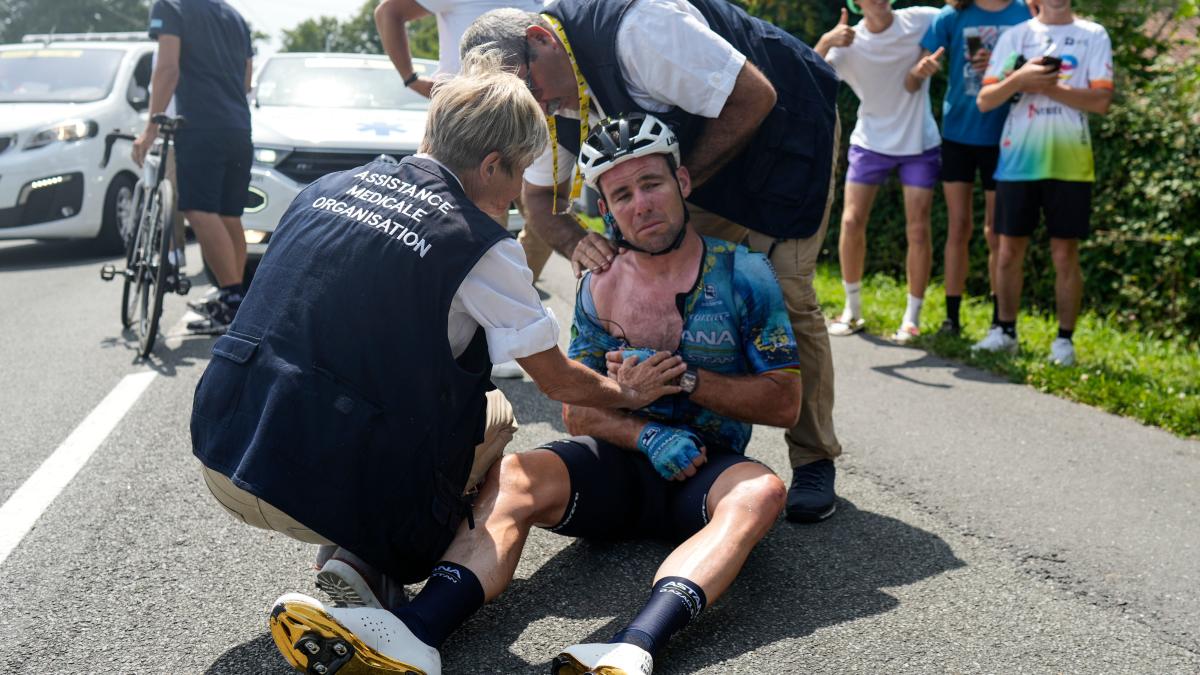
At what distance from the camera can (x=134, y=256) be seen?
24.3 feet

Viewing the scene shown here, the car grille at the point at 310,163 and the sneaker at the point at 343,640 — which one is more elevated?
the sneaker at the point at 343,640

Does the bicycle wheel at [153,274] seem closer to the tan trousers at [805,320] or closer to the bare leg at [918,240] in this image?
the tan trousers at [805,320]

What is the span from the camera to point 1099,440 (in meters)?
5.30

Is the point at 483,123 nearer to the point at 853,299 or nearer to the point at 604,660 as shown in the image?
the point at 604,660

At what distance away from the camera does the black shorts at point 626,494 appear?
360 centimetres

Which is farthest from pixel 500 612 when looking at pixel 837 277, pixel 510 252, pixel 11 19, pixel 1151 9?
pixel 11 19

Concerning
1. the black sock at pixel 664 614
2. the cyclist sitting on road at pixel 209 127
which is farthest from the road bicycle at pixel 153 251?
the black sock at pixel 664 614

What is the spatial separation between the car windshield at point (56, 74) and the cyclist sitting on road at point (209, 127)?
5.31 meters

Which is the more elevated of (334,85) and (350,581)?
(334,85)

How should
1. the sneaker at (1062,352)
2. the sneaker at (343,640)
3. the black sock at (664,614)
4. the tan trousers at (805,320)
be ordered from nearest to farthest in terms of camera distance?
the sneaker at (343,640)
the black sock at (664,614)
the tan trousers at (805,320)
the sneaker at (1062,352)

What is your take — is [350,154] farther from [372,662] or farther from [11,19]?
[11,19]

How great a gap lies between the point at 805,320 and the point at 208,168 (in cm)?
429

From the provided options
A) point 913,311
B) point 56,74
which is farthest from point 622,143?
point 56,74

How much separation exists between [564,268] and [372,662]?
781cm
